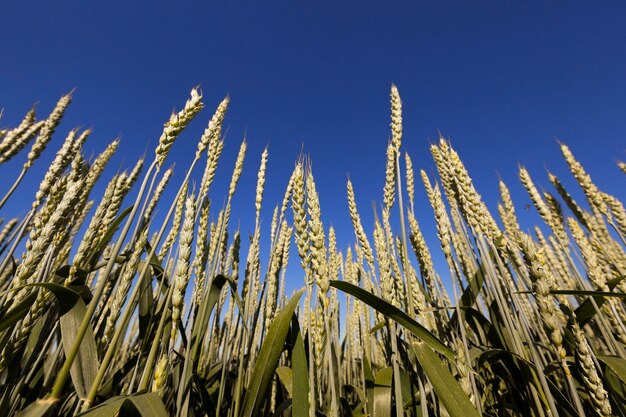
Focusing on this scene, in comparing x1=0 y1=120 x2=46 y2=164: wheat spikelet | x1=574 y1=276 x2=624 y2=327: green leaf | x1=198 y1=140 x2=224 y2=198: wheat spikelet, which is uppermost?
x1=0 y1=120 x2=46 y2=164: wheat spikelet

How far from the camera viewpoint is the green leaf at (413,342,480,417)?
980 millimetres

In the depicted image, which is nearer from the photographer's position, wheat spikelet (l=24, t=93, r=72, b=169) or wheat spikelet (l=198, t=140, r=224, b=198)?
wheat spikelet (l=198, t=140, r=224, b=198)

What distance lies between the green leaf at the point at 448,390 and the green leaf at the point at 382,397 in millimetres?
487

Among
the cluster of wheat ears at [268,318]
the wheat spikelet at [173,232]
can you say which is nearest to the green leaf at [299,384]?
the cluster of wheat ears at [268,318]

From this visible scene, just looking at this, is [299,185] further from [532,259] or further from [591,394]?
[591,394]

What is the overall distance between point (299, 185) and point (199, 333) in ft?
3.01

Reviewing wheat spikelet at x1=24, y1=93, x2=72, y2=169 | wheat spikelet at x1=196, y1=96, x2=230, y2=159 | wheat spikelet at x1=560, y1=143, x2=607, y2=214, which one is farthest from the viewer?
wheat spikelet at x1=560, y1=143, x2=607, y2=214

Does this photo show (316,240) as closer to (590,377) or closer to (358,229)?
(358,229)

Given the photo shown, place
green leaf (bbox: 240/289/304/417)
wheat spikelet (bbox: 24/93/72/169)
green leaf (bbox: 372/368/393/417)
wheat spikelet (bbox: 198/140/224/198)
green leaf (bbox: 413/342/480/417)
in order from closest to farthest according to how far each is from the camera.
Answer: green leaf (bbox: 413/342/480/417) < green leaf (bbox: 240/289/304/417) < green leaf (bbox: 372/368/393/417) < wheat spikelet (bbox: 198/140/224/198) < wheat spikelet (bbox: 24/93/72/169)

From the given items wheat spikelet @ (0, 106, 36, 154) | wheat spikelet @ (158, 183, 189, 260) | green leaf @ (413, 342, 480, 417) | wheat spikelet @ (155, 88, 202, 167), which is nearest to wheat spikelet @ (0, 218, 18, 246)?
wheat spikelet @ (0, 106, 36, 154)

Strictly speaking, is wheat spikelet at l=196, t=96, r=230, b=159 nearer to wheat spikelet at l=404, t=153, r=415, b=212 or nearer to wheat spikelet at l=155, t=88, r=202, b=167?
wheat spikelet at l=155, t=88, r=202, b=167

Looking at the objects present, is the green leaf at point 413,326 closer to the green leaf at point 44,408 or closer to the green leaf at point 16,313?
the green leaf at point 44,408

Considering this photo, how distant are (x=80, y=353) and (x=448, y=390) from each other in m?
1.35

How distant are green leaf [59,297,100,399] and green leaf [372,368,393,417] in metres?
1.24
